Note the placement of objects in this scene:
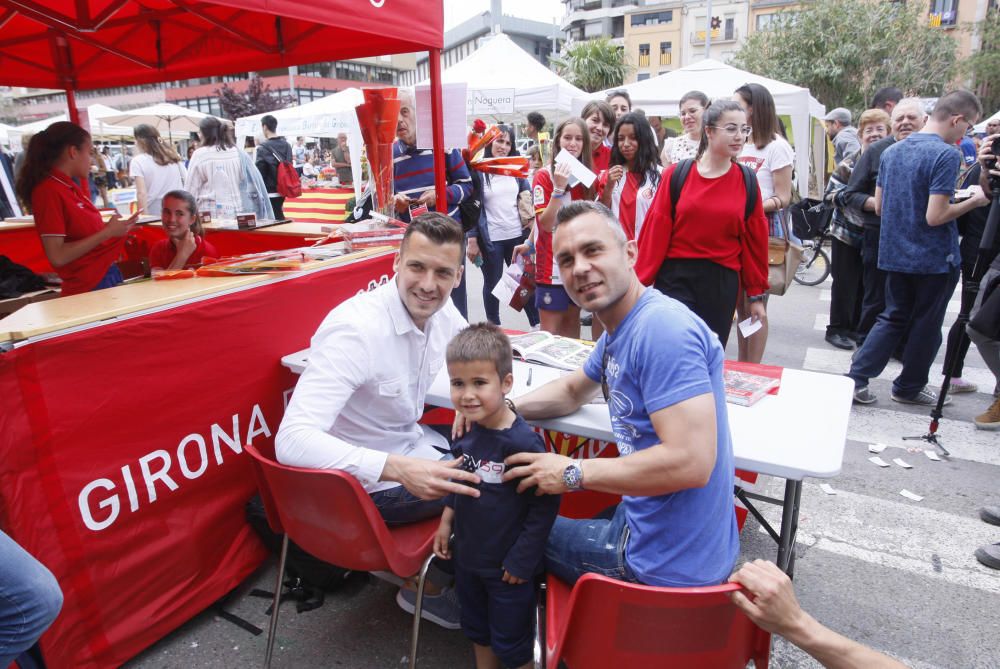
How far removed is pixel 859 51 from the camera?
92.8ft

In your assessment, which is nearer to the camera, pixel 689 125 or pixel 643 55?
pixel 689 125

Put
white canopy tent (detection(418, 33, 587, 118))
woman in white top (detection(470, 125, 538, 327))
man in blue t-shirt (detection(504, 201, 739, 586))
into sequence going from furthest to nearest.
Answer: white canopy tent (detection(418, 33, 587, 118))
woman in white top (detection(470, 125, 538, 327))
man in blue t-shirt (detection(504, 201, 739, 586))

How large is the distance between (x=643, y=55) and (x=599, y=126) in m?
64.1

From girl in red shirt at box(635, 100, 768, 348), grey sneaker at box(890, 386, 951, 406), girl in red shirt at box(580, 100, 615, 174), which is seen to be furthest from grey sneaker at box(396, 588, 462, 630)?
grey sneaker at box(890, 386, 951, 406)

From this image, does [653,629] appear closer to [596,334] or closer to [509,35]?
[596,334]

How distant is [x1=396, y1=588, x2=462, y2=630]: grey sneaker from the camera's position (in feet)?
8.03

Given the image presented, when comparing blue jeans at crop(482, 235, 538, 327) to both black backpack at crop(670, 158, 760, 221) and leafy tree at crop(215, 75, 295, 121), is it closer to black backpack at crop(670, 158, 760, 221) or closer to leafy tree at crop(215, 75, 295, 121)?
black backpack at crop(670, 158, 760, 221)

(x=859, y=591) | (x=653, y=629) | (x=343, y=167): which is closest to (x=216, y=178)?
(x=653, y=629)

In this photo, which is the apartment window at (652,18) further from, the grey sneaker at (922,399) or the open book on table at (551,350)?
the open book on table at (551,350)

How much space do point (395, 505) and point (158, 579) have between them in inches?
39.7

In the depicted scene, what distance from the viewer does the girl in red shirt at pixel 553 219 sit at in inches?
171

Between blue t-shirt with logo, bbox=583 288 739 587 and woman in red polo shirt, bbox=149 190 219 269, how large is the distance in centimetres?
332

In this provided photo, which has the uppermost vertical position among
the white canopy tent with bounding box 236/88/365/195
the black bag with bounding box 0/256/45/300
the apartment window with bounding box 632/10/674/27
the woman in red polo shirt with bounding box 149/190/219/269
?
the apartment window with bounding box 632/10/674/27

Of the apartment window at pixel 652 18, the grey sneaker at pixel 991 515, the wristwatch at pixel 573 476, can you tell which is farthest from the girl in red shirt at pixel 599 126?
the apartment window at pixel 652 18
